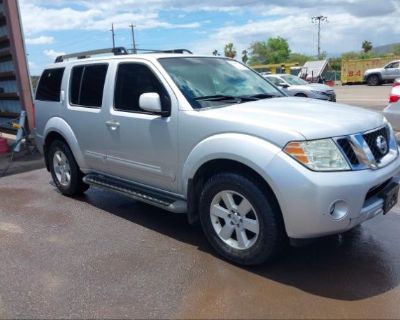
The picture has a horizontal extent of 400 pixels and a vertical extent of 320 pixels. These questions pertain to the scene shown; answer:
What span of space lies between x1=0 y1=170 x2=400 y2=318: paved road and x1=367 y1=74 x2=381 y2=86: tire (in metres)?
30.9

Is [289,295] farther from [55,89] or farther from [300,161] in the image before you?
[55,89]

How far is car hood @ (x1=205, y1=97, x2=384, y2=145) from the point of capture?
135 inches

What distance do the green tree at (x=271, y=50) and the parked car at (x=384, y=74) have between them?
89.1 meters

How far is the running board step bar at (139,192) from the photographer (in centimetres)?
435

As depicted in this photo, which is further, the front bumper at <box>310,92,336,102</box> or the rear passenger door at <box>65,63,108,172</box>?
the front bumper at <box>310,92,336,102</box>

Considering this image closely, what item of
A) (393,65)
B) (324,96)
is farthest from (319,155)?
(393,65)

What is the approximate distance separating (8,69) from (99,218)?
7.40m

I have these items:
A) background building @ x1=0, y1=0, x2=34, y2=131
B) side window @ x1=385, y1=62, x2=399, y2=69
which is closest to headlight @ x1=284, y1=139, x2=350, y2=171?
background building @ x1=0, y1=0, x2=34, y2=131

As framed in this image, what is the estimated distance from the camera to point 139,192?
15.6ft

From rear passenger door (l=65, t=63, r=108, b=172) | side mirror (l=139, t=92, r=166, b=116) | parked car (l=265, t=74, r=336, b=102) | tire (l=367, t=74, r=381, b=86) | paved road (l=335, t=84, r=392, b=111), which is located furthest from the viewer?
tire (l=367, t=74, r=381, b=86)

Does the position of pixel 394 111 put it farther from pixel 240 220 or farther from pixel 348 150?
pixel 240 220

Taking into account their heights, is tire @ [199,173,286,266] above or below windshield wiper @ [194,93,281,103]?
below

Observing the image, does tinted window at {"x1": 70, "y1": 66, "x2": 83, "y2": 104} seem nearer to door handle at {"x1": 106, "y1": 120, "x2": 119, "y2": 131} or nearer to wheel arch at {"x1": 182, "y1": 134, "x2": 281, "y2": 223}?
door handle at {"x1": 106, "y1": 120, "x2": 119, "y2": 131}

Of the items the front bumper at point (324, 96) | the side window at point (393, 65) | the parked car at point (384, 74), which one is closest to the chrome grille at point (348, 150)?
the front bumper at point (324, 96)
